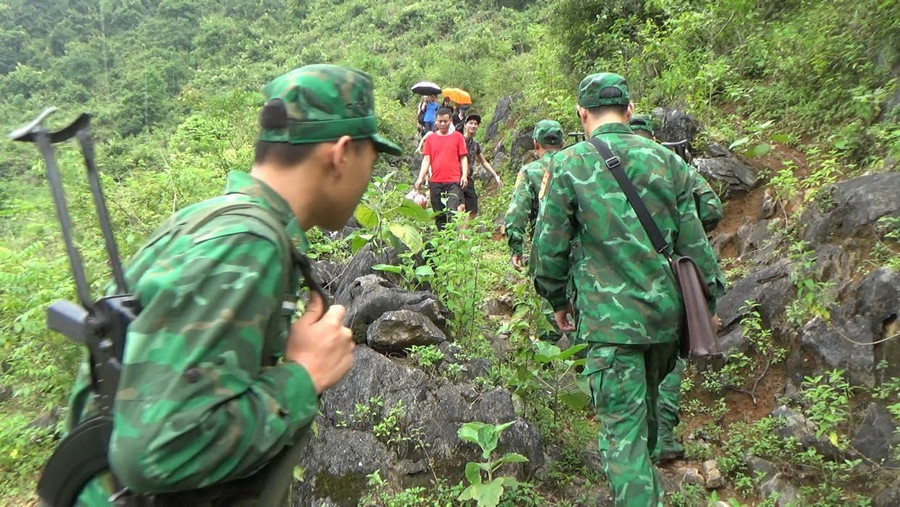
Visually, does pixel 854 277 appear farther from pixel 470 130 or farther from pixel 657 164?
pixel 470 130

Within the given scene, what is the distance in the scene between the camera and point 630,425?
276 centimetres

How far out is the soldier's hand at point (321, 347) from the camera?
4.29 ft

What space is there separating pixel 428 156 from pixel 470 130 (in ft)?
7.49

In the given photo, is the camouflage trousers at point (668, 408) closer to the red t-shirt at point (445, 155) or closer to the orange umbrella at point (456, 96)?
the red t-shirt at point (445, 155)

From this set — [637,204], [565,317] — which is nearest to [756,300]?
[565,317]

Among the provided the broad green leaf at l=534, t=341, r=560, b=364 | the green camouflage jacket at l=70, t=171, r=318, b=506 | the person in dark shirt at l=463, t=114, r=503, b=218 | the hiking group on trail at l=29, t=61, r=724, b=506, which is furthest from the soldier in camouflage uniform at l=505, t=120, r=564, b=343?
the green camouflage jacket at l=70, t=171, r=318, b=506

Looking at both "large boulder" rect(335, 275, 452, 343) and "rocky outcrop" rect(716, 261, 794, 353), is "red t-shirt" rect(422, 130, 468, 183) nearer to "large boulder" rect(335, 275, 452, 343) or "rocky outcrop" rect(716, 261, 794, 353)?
"large boulder" rect(335, 275, 452, 343)

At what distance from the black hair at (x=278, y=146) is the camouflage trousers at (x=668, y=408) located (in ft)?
9.78

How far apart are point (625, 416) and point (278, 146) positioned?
201 cm

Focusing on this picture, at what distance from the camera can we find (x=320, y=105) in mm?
1368

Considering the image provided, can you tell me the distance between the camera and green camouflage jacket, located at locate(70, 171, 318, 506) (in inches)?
42.4

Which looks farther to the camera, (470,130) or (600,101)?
(470,130)

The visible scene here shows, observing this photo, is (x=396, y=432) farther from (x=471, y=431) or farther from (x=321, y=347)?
(x=321, y=347)

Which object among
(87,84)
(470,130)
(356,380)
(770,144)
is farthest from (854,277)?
(87,84)
